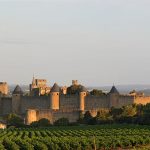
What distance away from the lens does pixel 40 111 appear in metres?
66.9

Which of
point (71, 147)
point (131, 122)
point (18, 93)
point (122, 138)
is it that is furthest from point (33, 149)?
point (18, 93)

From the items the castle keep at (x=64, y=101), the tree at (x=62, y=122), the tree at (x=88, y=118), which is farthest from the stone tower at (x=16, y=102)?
the tree at (x=88, y=118)

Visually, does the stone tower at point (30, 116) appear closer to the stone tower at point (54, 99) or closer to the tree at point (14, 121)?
the tree at point (14, 121)

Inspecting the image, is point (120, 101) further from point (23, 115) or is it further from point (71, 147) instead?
point (71, 147)

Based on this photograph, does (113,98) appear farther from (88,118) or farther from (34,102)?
(34,102)

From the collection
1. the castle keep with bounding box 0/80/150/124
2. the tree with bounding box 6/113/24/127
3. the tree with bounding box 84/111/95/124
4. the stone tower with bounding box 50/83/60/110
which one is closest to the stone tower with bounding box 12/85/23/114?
the castle keep with bounding box 0/80/150/124

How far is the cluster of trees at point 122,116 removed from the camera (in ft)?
193

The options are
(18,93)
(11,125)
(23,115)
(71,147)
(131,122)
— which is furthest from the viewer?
(18,93)

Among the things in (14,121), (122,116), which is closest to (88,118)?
(122,116)

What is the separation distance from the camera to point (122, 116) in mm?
60438

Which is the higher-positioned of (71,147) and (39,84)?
(39,84)

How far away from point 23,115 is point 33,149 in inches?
1713

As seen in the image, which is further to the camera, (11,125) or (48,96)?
(48,96)

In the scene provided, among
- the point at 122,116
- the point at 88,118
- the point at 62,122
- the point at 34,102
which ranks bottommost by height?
the point at 62,122
